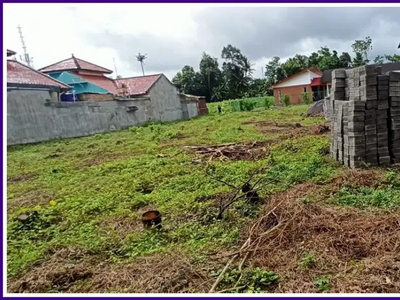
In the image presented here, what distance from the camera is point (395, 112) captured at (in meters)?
5.69

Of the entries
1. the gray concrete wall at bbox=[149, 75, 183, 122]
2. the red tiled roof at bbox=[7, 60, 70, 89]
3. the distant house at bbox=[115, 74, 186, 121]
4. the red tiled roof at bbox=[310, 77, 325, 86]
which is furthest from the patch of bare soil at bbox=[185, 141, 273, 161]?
the red tiled roof at bbox=[310, 77, 325, 86]

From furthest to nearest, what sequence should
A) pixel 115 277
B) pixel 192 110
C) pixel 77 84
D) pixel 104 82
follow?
pixel 192 110
pixel 104 82
pixel 77 84
pixel 115 277

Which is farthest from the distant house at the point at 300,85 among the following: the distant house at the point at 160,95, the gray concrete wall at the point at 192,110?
the distant house at the point at 160,95

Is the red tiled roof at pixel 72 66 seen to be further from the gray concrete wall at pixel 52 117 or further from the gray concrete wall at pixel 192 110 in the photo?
the gray concrete wall at pixel 192 110

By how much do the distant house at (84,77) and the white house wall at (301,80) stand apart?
1996 centimetres

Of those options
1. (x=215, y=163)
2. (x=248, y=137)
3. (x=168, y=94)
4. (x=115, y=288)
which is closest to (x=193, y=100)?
(x=168, y=94)

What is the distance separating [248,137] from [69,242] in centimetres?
790

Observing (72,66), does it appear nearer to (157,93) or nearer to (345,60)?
(157,93)

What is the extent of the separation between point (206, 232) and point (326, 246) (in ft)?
4.08

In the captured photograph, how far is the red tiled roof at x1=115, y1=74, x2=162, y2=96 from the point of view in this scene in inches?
930

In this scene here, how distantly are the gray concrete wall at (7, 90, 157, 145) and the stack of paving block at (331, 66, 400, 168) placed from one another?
1208cm

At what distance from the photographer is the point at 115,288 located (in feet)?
8.96

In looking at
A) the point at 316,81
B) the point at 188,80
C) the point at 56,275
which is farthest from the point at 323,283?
the point at 188,80

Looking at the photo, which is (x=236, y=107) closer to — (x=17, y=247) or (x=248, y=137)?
(x=248, y=137)
